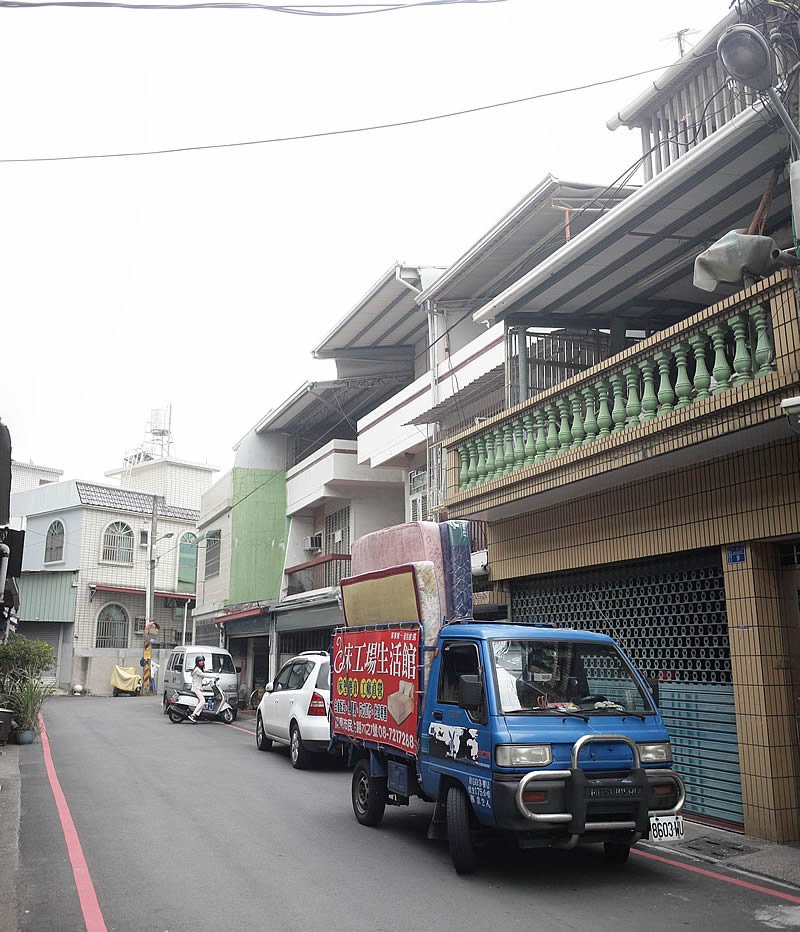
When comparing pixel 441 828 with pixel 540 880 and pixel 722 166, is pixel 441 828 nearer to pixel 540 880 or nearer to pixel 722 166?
pixel 540 880

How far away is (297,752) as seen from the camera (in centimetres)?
1384

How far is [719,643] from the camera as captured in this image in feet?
30.8

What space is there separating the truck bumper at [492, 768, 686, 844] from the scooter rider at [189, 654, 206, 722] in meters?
16.3

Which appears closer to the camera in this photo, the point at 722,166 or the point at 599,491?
the point at 722,166

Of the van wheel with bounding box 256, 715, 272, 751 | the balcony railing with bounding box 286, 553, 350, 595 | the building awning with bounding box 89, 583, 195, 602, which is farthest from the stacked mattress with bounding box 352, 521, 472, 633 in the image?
the building awning with bounding box 89, 583, 195, 602

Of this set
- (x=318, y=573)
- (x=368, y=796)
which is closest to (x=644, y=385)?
(x=368, y=796)

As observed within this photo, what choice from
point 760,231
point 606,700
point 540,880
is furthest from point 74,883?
point 760,231

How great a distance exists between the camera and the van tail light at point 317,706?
13.8 meters

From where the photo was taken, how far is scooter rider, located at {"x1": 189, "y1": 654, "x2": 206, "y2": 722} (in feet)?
70.1

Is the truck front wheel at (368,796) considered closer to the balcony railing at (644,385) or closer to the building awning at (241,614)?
the balcony railing at (644,385)

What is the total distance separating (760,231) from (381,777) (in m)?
6.66

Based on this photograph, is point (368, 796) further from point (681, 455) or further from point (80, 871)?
point (681, 455)

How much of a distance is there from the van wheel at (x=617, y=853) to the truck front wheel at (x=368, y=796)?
245 centimetres

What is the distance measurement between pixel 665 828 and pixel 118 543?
3920 cm
